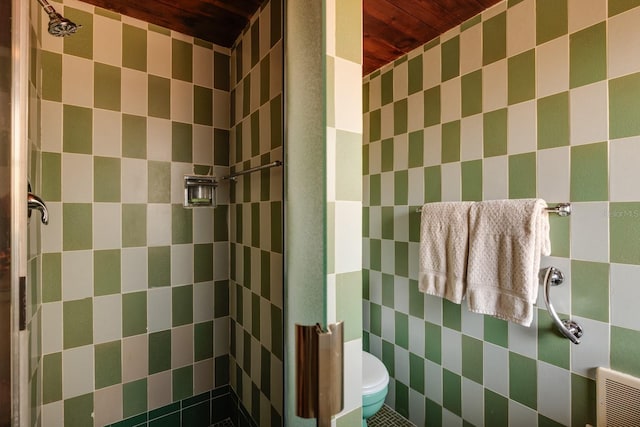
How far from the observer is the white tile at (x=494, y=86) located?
1.14 meters

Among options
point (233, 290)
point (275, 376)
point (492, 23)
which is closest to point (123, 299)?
point (233, 290)

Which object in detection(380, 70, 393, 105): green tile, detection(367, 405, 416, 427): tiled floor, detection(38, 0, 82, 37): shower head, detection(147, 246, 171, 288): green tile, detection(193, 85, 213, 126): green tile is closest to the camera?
detection(38, 0, 82, 37): shower head

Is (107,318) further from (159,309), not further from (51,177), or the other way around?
(51,177)

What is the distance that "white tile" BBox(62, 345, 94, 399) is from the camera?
3.61 ft

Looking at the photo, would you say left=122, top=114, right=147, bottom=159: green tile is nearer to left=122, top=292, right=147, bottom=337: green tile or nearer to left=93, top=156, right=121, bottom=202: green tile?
left=93, top=156, right=121, bottom=202: green tile

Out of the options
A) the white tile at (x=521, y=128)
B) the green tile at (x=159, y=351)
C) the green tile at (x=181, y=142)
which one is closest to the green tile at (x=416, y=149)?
the white tile at (x=521, y=128)

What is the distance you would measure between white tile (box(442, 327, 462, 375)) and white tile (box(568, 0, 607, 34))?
4.13 ft

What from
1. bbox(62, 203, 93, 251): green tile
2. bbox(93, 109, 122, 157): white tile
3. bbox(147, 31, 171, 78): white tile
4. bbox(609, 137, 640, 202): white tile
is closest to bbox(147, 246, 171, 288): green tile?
bbox(62, 203, 93, 251): green tile

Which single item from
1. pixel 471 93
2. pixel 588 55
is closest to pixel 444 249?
pixel 471 93

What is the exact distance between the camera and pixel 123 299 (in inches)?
47.3

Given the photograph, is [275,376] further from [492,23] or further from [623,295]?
[492,23]

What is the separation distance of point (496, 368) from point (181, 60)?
6.43 feet

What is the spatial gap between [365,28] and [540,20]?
679 mm

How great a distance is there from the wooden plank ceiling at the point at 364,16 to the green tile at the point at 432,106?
268 mm
